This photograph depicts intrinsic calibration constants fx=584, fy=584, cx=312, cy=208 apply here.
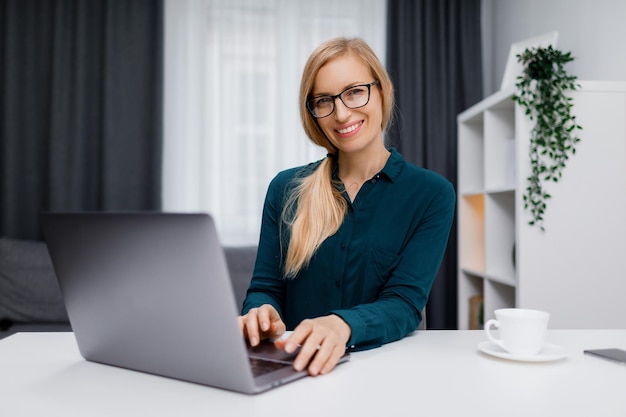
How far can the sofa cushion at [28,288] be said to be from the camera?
3016 mm

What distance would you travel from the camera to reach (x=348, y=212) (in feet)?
4.57

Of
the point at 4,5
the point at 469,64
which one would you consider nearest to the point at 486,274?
the point at 469,64

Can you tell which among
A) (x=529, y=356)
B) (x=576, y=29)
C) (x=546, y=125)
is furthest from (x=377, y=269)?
(x=576, y=29)

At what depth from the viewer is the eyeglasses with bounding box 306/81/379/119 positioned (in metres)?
1.34

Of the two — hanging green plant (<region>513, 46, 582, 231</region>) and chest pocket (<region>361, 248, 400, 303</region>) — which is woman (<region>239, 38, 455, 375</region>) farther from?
hanging green plant (<region>513, 46, 582, 231</region>)

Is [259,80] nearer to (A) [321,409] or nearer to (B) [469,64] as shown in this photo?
(B) [469,64]

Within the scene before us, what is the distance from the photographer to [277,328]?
101cm

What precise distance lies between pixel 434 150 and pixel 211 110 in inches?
54.3

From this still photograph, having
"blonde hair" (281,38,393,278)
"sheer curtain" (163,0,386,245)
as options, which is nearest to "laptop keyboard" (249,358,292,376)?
"blonde hair" (281,38,393,278)

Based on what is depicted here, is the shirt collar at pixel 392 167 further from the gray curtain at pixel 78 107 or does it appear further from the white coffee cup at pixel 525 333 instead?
the gray curtain at pixel 78 107

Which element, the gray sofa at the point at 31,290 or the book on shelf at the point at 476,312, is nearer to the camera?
the gray sofa at the point at 31,290

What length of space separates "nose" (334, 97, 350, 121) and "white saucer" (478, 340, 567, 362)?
1.92ft

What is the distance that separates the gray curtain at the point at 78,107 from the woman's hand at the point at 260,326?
253 cm

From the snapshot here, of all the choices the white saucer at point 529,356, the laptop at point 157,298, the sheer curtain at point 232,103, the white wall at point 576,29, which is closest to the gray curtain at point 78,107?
the sheer curtain at point 232,103
